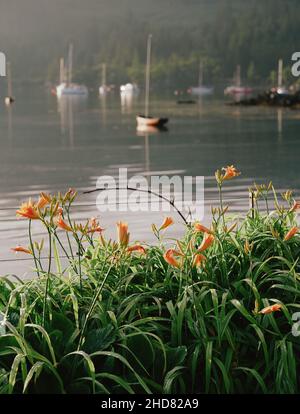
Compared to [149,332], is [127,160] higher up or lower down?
lower down

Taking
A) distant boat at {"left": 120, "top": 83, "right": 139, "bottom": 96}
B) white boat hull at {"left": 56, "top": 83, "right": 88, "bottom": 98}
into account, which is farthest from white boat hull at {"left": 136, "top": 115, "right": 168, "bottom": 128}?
distant boat at {"left": 120, "top": 83, "right": 139, "bottom": 96}

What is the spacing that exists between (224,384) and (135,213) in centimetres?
749

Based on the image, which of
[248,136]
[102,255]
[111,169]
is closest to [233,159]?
[111,169]

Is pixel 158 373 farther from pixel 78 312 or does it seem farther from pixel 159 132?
pixel 159 132

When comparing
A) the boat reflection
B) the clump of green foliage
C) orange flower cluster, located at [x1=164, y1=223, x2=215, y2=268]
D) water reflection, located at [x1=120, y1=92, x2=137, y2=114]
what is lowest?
the boat reflection

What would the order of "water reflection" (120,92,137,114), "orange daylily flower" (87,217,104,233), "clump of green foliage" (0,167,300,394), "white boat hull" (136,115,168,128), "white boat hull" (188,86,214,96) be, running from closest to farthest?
"clump of green foliage" (0,167,300,394)
"orange daylily flower" (87,217,104,233)
"white boat hull" (136,115,168,128)
"water reflection" (120,92,137,114)
"white boat hull" (188,86,214,96)

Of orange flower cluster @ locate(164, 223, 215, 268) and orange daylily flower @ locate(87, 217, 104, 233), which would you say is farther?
orange daylily flower @ locate(87, 217, 104, 233)

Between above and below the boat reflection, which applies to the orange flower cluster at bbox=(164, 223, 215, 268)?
above

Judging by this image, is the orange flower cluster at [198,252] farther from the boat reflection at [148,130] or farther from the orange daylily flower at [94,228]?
the boat reflection at [148,130]

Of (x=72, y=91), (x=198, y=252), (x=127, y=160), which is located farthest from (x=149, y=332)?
(x=72, y=91)

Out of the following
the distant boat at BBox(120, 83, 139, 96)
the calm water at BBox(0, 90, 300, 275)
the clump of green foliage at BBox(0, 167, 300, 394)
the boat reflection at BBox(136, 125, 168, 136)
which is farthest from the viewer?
the distant boat at BBox(120, 83, 139, 96)

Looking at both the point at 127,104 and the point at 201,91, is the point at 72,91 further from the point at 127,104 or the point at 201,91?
the point at 127,104

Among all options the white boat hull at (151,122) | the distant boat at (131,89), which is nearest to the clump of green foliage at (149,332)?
the white boat hull at (151,122)

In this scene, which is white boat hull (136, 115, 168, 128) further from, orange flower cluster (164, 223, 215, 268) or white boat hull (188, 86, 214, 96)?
white boat hull (188, 86, 214, 96)
